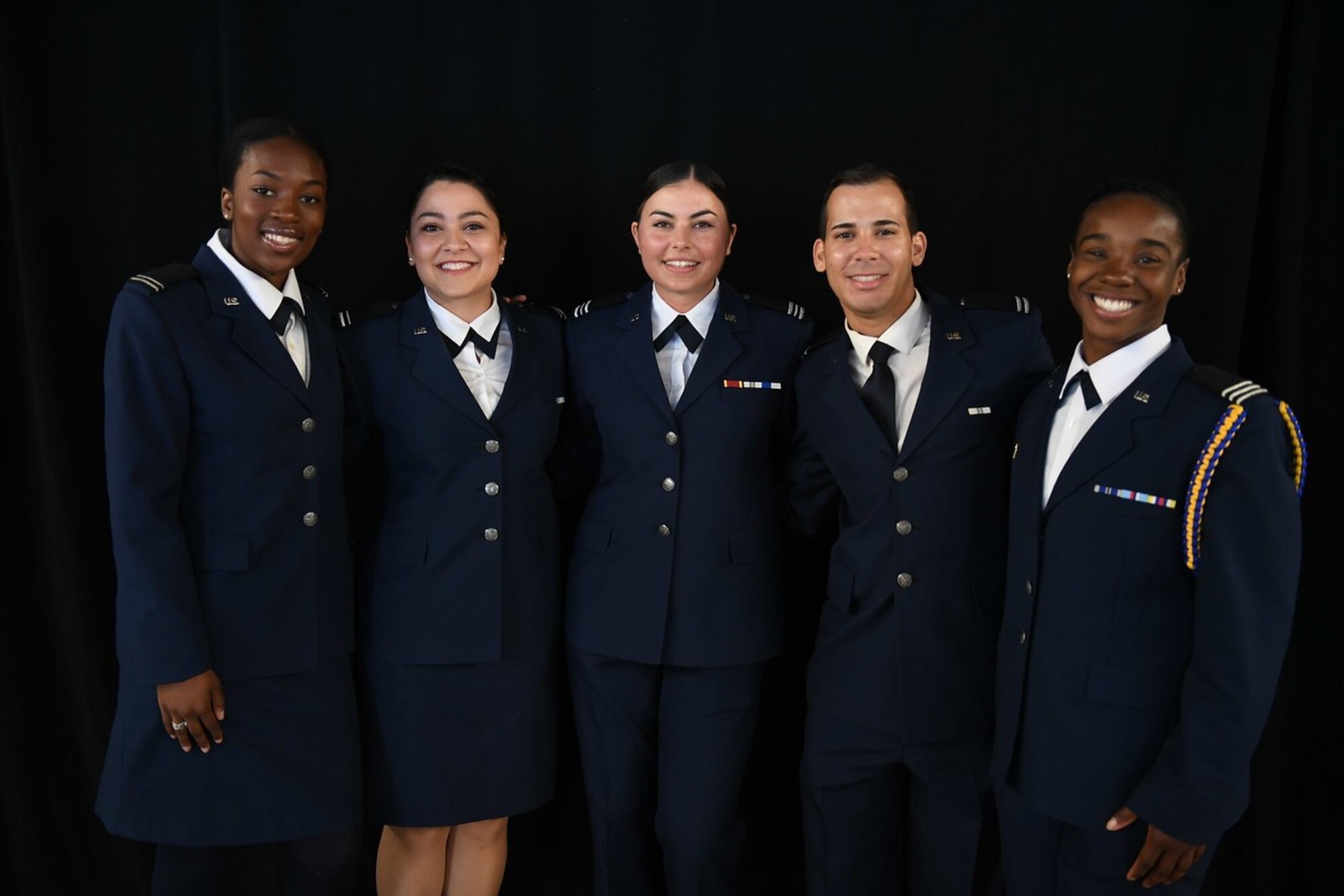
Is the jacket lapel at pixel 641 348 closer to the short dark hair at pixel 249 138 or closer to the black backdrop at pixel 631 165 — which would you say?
the black backdrop at pixel 631 165

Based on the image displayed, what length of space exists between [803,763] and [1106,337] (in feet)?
3.85

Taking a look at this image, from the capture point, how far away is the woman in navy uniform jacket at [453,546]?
8.20ft

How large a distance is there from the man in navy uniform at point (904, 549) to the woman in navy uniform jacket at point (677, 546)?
0.58 feet

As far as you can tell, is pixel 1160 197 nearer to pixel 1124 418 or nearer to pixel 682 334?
pixel 1124 418

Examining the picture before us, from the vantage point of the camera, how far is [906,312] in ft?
8.04

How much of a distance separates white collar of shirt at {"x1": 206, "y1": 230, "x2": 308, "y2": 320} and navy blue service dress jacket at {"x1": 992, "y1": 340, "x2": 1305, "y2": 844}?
1.58 m

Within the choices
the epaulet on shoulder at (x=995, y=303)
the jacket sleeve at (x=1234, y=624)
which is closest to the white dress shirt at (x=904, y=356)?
the epaulet on shoulder at (x=995, y=303)

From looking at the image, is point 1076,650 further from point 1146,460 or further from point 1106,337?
point 1106,337

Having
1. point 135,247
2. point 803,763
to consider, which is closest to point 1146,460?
point 803,763

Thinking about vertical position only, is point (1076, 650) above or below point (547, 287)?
below

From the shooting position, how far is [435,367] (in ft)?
8.24

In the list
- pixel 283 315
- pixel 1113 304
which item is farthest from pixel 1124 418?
pixel 283 315

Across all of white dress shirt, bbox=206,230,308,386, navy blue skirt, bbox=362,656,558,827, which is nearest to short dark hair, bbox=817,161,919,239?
white dress shirt, bbox=206,230,308,386

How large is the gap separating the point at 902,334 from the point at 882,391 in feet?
0.47
